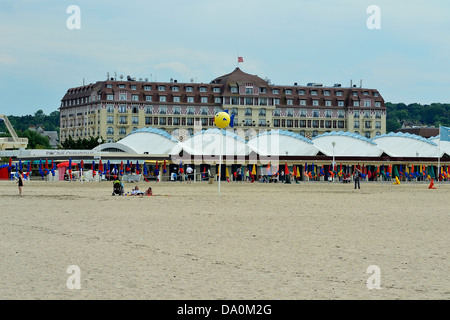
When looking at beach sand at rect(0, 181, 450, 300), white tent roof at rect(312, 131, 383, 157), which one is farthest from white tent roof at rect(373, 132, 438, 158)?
beach sand at rect(0, 181, 450, 300)

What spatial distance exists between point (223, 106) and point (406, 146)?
4020 cm

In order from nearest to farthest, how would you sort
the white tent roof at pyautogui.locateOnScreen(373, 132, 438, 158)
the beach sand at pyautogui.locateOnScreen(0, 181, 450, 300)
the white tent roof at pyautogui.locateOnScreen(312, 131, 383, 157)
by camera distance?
1. the beach sand at pyautogui.locateOnScreen(0, 181, 450, 300)
2. the white tent roof at pyautogui.locateOnScreen(312, 131, 383, 157)
3. the white tent roof at pyautogui.locateOnScreen(373, 132, 438, 158)

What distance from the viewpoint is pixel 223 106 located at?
122125 mm

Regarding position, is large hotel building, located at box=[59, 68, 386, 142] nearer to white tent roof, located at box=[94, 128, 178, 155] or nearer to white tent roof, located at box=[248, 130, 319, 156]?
white tent roof, located at box=[94, 128, 178, 155]

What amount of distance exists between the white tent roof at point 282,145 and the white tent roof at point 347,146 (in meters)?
2.01

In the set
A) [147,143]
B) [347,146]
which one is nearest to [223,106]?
[147,143]

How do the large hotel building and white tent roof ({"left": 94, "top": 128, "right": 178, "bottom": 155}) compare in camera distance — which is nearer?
white tent roof ({"left": 94, "top": 128, "right": 178, "bottom": 155})

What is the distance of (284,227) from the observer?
19359 mm

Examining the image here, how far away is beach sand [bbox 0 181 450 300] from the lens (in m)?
10.5

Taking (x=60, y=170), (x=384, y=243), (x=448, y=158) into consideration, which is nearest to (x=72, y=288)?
(x=384, y=243)

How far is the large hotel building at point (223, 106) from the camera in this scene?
120m

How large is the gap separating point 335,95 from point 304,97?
6308 mm

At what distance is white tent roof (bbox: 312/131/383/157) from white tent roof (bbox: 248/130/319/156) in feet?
6.59
